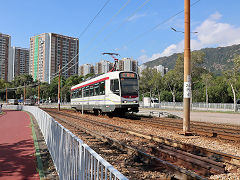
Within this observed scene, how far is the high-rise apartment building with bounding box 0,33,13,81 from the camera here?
12588cm

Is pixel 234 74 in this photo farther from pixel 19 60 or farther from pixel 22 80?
pixel 19 60

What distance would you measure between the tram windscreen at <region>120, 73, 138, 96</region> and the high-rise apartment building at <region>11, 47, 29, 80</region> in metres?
137

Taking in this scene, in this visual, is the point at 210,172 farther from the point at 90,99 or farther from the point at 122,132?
the point at 90,99

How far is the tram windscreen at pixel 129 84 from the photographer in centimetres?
1698

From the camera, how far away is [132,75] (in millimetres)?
17672

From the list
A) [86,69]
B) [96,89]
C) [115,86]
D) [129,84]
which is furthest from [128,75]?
[86,69]

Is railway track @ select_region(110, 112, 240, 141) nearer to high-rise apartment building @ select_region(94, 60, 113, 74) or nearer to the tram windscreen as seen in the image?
the tram windscreen

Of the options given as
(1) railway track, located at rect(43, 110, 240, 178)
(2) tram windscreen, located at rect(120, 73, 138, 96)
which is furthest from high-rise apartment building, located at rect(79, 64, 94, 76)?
(1) railway track, located at rect(43, 110, 240, 178)

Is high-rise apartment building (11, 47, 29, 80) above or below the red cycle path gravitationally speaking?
above

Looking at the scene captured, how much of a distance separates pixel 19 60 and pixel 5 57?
44.0 feet

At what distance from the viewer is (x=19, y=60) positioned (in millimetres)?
143125

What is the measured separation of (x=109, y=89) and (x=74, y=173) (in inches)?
547

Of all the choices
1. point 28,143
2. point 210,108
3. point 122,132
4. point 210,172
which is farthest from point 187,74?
point 210,108

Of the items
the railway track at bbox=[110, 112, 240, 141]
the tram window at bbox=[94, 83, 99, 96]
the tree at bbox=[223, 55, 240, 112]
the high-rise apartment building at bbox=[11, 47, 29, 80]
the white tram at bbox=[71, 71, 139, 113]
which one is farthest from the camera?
the high-rise apartment building at bbox=[11, 47, 29, 80]
